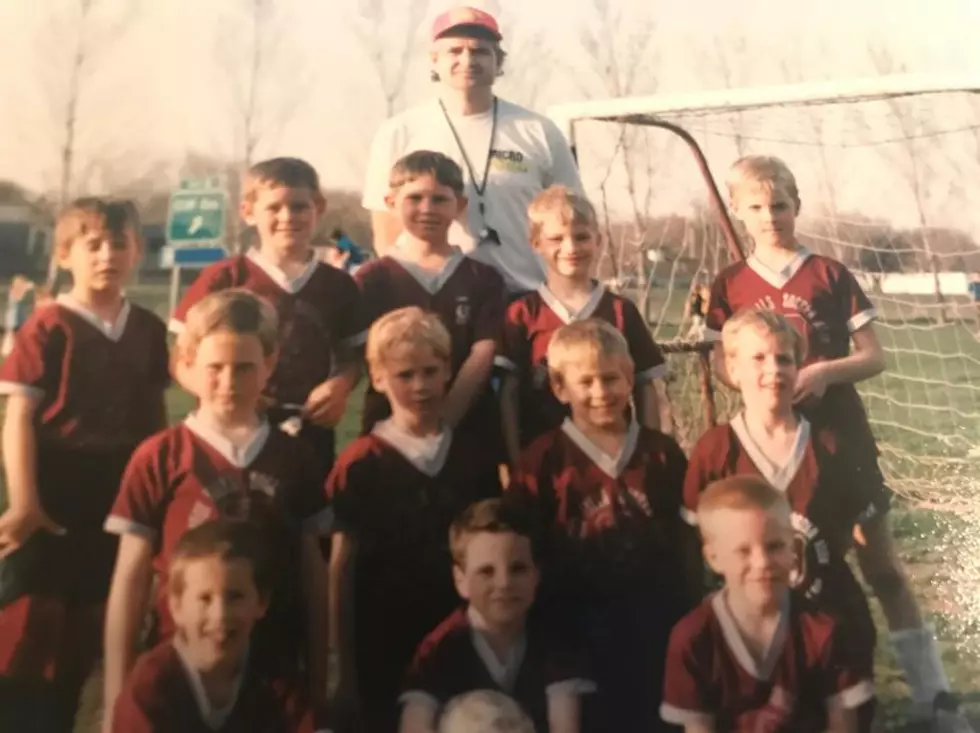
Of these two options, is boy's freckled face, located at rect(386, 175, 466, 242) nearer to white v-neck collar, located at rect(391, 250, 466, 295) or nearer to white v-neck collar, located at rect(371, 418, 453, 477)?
white v-neck collar, located at rect(391, 250, 466, 295)

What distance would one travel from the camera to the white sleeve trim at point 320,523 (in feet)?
2.83

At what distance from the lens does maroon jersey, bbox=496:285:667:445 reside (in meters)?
0.90

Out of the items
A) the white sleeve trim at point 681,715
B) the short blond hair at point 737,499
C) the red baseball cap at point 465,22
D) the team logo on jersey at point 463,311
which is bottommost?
the white sleeve trim at point 681,715

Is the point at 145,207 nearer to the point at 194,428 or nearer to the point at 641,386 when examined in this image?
the point at 194,428

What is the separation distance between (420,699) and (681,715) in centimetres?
26

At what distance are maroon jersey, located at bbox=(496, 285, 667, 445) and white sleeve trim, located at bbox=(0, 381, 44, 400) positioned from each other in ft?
1.55

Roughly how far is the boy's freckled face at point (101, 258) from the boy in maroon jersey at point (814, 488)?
25.0 inches

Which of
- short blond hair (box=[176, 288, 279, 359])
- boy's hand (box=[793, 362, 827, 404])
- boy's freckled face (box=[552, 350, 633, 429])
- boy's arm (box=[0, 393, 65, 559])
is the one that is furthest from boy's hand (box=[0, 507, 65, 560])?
boy's hand (box=[793, 362, 827, 404])

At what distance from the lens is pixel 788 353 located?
92 cm

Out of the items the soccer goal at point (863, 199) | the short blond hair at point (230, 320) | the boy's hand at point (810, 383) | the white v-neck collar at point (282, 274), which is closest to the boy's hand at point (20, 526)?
the short blond hair at point (230, 320)

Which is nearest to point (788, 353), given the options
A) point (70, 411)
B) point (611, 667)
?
point (611, 667)

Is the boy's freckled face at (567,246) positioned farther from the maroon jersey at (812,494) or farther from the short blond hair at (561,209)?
the maroon jersey at (812,494)

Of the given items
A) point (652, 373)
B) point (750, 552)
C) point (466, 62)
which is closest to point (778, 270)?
point (652, 373)

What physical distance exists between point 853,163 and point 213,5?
0.78 metres
